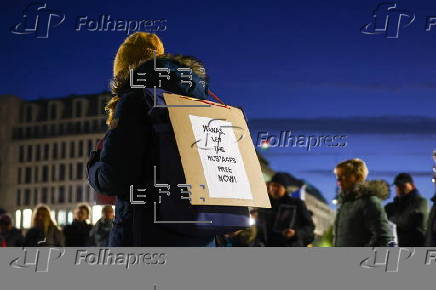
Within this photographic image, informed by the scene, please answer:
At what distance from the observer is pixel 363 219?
659 cm

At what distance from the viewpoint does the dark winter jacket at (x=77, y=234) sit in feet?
35.3

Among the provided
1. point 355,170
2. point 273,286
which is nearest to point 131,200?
point 273,286

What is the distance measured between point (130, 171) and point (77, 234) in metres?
8.20

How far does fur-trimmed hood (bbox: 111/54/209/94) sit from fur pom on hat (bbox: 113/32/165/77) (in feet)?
0.11

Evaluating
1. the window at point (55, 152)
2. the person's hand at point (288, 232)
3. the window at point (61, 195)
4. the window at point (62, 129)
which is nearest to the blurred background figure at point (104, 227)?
the person's hand at point (288, 232)

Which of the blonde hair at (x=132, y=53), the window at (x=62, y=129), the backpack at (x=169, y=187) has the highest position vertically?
the window at (x=62, y=129)

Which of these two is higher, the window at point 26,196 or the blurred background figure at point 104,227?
the window at point 26,196

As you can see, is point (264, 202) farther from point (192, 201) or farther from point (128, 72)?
point (128, 72)

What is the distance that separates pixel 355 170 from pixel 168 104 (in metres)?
4.24

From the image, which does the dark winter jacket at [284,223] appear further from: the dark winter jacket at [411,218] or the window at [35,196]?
the window at [35,196]

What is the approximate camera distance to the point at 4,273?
481 centimetres

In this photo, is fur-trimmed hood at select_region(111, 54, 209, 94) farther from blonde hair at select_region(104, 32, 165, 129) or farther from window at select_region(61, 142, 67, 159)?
window at select_region(61, 142, 67, 159)

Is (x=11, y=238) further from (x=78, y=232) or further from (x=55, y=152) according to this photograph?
(x=55, y=152)

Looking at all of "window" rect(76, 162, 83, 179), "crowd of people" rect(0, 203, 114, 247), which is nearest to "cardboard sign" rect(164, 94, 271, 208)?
"crowd of people" rect(0, 203, 114, 247)
